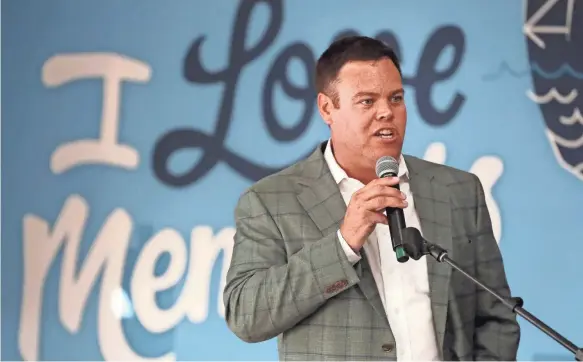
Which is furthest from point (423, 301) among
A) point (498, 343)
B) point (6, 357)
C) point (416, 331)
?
point (6, 357)

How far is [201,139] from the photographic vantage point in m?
3.34

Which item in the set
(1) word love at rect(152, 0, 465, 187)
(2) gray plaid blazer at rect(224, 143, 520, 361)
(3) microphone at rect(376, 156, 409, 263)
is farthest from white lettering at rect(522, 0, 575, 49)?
(3) microphone at rect(376, 156, 409, 263)

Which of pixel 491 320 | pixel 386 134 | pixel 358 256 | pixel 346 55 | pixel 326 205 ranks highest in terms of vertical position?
pixel 346 55

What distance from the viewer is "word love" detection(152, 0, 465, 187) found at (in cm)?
329

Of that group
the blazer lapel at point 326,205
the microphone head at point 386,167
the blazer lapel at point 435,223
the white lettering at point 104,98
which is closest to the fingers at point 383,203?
the microphone head at point 386,167

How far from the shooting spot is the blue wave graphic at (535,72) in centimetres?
317

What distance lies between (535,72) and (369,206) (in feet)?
5.72

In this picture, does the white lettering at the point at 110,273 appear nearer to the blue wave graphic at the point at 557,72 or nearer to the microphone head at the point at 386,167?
the blue wave graphic at the point at 557,72

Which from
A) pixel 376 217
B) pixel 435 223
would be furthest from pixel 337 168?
pixel 376 217

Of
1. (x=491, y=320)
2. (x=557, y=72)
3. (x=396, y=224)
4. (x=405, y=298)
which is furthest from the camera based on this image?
(x=557, y=72)

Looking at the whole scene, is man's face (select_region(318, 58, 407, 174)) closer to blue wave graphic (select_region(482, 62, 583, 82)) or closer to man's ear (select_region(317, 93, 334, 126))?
man's ear (select_region(317, 93, 334, 126))

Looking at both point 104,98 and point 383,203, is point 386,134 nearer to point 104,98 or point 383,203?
point 383,203

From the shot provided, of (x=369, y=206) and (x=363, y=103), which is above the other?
(x=363, y=103)

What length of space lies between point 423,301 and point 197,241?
152 cm
